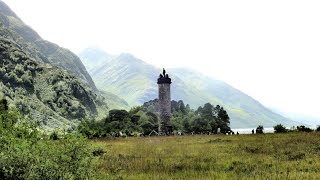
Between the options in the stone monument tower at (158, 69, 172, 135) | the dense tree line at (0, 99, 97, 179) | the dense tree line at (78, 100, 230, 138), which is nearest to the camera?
the dense tree line at (0, 99, 97, 179)

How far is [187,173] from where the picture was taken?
54.5ft

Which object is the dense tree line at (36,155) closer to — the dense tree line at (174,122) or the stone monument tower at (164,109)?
the stone monument tower at (164,109)

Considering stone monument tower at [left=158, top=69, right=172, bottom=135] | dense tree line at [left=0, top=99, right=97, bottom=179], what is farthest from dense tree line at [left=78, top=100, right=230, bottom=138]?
dense tree line at [left=0, top=99, right=97, bottom=179]

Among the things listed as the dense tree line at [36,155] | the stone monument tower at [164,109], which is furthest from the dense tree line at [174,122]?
the dense tree line at [36,155]

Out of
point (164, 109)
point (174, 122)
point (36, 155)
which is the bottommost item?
point (36, 155)

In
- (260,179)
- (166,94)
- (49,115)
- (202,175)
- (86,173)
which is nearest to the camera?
(86,173)

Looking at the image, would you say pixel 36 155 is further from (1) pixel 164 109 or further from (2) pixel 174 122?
(2) pixel 174 122

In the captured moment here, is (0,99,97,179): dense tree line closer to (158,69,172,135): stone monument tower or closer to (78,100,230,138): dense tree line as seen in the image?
(158,69,172,135): stone monument tower

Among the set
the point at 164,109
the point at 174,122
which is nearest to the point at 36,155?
the point at 164,109

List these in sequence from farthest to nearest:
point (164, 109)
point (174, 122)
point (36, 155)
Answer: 1. point (174, 122)
2. point (164, 109)
3. point (36, 155)

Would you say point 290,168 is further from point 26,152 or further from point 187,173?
point 26,152

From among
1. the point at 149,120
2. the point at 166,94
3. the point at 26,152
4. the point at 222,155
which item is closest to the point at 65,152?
the point at 26,152

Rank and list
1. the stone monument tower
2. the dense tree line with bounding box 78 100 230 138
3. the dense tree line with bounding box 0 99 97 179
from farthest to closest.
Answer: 1. the dense tree line with bounding box 78 100 230 138
2. the stone monument tower
3. the dense tree line with bounding box 0 99 97 179

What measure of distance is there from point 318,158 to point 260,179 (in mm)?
7439
